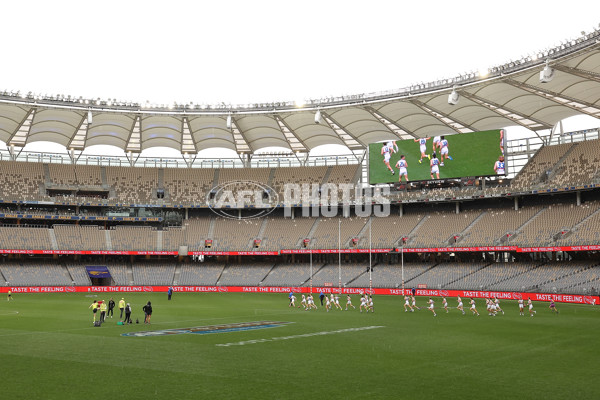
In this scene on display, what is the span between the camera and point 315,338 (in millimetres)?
26531

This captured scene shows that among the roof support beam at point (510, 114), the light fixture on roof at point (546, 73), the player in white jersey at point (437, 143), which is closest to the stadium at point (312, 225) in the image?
the light fixture on roof at point (546, 73)

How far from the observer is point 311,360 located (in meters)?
20.2

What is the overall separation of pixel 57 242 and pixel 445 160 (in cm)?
5105

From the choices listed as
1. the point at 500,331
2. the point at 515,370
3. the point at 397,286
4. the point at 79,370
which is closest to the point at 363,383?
the point at 515,370

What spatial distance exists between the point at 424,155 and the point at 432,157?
1.06 metres

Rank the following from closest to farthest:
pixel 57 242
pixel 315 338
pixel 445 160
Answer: pixel 315 338 < pixel 445 160 < pixel 57 242

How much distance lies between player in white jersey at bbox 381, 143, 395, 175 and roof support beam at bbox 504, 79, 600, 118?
67.1 feet

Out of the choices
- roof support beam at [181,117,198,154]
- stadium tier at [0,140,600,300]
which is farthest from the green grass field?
roof support beam at [181,117,198,154]

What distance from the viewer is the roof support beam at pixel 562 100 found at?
54812 millimetres

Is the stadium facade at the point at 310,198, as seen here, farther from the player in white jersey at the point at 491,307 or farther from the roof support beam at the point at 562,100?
the player in white jersey at the point at 491,307

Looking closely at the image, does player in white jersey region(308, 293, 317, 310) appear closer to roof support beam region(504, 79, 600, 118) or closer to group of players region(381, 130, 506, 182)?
roof support beam region(504, 79, 600, 118)

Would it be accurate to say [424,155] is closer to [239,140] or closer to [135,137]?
[239,140]

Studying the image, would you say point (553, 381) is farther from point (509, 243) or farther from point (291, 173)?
point (291, 173)

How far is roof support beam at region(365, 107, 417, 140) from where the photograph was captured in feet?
218
